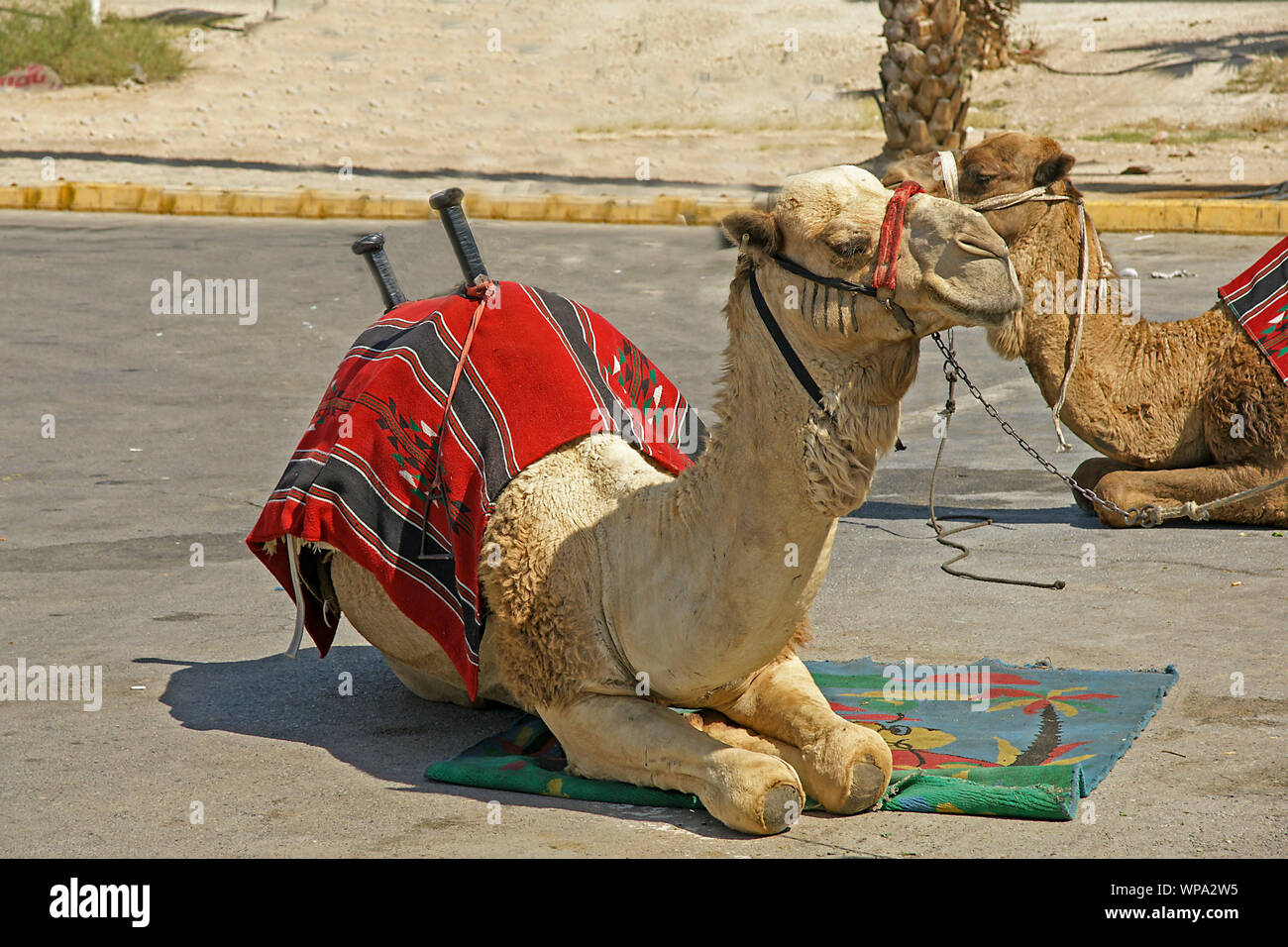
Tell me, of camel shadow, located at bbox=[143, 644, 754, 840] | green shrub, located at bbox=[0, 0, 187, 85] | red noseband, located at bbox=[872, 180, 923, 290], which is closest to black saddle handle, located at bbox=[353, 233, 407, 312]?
camel shadow, located at bbox=[143, 644, 754, 840]

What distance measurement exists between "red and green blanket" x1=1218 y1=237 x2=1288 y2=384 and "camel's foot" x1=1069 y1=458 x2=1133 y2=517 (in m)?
0.86

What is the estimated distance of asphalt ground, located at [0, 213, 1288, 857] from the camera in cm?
453

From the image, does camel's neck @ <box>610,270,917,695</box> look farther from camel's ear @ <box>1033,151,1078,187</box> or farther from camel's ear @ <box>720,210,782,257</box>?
camel's ear @ <box>1033,151,1078,187</box>

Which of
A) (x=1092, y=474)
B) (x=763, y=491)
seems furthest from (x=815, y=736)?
(x=1092, y=474)

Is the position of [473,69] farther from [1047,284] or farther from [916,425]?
[1047,284]

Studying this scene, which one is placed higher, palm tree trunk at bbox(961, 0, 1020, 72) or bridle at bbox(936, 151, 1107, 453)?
palm tree trunk at bbox(961, 0, 1020, 72)

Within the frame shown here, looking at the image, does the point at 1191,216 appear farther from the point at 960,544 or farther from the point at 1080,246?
the point at 960,544

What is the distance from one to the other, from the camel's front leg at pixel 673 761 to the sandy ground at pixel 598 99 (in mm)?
15513

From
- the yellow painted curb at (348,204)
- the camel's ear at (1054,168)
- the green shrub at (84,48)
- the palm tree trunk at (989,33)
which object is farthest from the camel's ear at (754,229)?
the green shrub at (84,48)

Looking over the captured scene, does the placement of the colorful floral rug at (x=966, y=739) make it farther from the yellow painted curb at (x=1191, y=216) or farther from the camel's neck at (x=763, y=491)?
the yellow painted curb at (x=1191, y=216)

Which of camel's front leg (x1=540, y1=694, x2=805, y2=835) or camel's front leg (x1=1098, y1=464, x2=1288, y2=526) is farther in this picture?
camel's front leg (x1=1098, y1=464, x2=1288, y2=526)

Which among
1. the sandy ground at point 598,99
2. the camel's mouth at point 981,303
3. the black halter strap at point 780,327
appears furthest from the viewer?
the sandy ground at point 598,99

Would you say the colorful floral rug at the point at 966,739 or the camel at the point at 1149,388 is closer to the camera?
the colorful floral rug at the point at 966,739

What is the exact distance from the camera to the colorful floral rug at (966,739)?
4613mm
